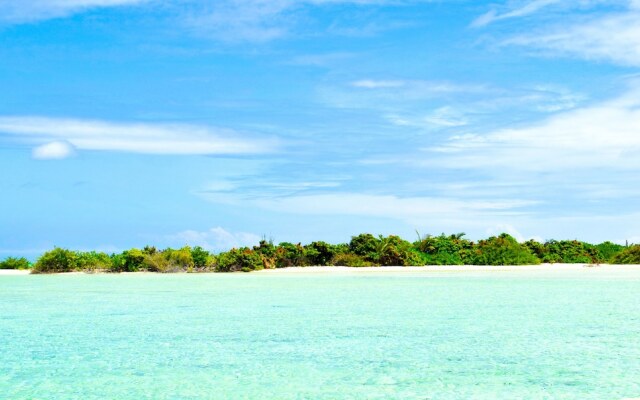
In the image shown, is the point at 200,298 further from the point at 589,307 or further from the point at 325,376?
the point at 325,376

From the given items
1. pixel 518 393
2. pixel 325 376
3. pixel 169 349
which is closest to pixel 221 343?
pixel 169 349

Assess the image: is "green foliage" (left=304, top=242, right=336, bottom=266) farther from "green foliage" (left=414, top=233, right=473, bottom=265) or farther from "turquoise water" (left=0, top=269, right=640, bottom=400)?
"turquoise water" (left=0, top=269, right=640, bottom=400)

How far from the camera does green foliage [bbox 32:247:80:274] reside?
120 feet

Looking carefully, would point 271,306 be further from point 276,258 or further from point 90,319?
point 276,258

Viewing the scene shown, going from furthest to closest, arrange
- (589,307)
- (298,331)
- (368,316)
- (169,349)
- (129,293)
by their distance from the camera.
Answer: (129,293) → (589,307) → (368,316) → (298,331) → (169,349)

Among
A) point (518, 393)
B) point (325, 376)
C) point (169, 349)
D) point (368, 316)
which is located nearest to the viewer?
point (518, 393)

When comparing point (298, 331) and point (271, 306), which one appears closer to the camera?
point (298, 331)

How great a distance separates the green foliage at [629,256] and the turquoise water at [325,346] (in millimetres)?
19702

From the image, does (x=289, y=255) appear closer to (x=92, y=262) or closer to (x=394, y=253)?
(x=394, y=253)

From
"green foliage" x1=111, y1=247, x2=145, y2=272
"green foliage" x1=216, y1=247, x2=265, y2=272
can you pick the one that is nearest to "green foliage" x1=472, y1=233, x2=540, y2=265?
"green foliage" x1=216, y1=247, x2=265, y2=272

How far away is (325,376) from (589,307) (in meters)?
10.1

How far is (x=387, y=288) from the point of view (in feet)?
78.1

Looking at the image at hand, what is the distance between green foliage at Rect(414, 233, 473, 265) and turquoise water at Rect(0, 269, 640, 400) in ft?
56.6

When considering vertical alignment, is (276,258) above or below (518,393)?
above
